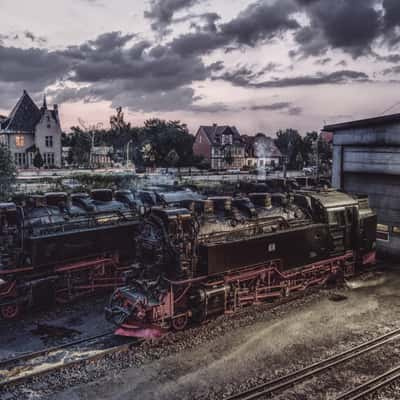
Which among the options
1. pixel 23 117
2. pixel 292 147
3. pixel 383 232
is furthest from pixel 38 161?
pixel 292 147

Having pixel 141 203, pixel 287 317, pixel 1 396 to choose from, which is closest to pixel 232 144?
pixel 141 203

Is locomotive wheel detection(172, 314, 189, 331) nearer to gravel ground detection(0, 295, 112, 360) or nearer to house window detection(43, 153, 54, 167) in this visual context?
gravel ground detection(0, 295, 112, 360)

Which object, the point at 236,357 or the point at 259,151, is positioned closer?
the point at 236,357

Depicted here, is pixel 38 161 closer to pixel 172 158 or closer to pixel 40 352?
pixel 172 158

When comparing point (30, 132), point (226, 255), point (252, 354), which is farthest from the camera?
point (30, 132)

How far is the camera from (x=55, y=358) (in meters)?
8.81

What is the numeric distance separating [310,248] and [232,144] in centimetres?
5687

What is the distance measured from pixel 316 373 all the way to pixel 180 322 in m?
3.38

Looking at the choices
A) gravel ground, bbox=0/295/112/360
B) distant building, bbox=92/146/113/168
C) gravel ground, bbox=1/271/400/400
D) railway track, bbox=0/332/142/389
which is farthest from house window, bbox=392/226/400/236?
distant building, bbox=92/146/113/168

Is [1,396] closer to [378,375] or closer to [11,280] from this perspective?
[11,280]

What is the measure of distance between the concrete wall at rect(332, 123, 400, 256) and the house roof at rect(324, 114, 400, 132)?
19 centimetres

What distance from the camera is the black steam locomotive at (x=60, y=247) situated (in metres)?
11.2

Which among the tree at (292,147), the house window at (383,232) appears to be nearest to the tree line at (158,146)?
the tree at (292,147)

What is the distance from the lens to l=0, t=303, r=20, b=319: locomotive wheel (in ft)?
36.4
